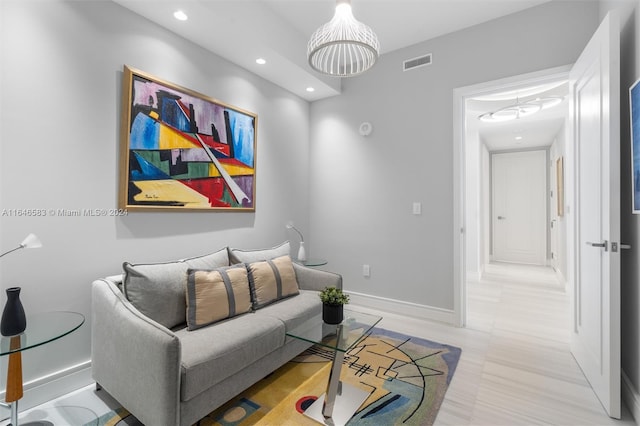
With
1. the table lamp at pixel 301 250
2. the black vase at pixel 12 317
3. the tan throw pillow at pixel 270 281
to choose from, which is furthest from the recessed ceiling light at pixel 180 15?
the table lamp at pixel 301 250

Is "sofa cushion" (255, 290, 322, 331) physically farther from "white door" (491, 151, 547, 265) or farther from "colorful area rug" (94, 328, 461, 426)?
"white door" (491, 151, 547, 265)

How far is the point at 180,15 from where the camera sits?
2285mm

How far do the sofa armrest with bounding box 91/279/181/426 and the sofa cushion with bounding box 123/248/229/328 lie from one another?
0.09 metres

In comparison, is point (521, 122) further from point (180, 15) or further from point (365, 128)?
point (180, 15)

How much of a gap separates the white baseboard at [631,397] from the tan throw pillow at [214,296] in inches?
93.0

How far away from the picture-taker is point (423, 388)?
1.97 meters

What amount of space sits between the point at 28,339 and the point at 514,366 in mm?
3032

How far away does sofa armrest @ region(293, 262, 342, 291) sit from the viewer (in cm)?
275

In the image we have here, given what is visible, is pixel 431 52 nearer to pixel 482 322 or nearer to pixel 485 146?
pixel 482 322

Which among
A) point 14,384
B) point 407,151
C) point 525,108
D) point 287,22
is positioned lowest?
point 14,384

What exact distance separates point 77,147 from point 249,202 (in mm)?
1491

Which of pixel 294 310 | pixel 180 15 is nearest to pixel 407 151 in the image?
pixel 294 310

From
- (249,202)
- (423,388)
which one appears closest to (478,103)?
(249,202)

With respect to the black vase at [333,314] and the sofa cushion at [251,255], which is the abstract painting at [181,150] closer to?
the sofa cushion at [251,255]
